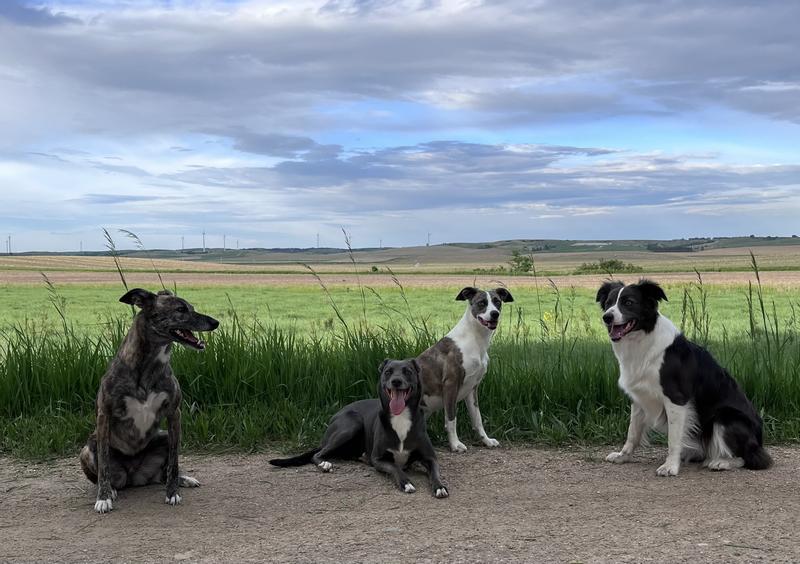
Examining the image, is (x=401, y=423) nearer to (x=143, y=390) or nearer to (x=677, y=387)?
(x=143, y=390)

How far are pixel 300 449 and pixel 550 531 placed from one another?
2.94 metres

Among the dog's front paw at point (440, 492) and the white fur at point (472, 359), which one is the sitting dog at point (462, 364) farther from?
the dog's front paw at point (440, 492)

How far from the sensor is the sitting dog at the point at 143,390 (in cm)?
576

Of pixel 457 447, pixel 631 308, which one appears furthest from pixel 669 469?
pixel 457 447

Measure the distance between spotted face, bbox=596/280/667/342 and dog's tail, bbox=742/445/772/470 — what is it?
4.32ft

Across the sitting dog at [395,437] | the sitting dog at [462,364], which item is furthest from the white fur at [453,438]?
the sitting dog at [395,437]

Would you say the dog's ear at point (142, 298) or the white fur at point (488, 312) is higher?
the dog's ear at point (142, 298)

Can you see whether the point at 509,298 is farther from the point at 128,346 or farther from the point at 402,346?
the point at 128,346

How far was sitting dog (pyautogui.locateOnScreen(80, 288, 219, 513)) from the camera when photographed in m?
5.76

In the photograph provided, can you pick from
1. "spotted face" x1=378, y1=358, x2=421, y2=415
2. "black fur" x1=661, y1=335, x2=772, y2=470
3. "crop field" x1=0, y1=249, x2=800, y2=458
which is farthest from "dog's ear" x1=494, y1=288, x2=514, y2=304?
"black fur" x1=661, y1=335, x2=772, y2=470

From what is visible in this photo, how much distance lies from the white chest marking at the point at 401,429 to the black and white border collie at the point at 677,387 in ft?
6.04

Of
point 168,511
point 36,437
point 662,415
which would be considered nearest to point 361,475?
point 168,511

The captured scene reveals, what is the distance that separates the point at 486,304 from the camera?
7316mm

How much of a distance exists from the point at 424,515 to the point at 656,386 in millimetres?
2353
